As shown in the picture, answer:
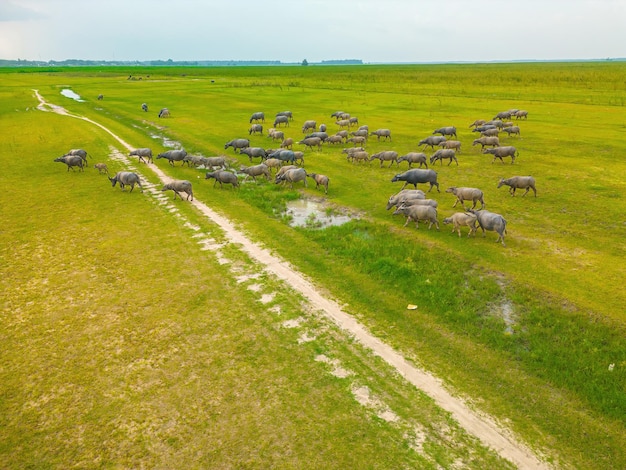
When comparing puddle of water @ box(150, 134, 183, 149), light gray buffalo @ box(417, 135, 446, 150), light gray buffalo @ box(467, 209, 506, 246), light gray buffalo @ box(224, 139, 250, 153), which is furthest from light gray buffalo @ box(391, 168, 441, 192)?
puddle of water @ box(150, 134, 183, 149)

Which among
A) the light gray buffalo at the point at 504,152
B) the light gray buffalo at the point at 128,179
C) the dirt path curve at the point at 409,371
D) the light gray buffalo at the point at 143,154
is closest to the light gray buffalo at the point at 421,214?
the dirt path curve at the point at 409,371

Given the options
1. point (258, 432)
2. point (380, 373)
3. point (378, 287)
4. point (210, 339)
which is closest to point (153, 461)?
point (258, 432)

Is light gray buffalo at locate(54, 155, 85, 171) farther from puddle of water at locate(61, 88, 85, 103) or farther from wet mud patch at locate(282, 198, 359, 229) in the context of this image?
puddle of water at locate(61, 88, 85, 103)

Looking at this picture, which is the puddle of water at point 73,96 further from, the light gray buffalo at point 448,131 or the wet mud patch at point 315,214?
the wet mud patch at point 315,214

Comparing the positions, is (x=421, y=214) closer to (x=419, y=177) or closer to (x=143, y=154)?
(x=419, y=177)

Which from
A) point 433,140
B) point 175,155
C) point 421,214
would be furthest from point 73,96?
point 421,214

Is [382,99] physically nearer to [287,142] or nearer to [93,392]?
[287,142]

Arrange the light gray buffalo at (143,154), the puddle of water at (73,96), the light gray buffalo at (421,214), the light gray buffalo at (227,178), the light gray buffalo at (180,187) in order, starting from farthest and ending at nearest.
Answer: the puddle of water at (73,96) < the light gray buffalo at (143,154) < the light gray buffalo at (227,178) < the light gray buffalo at (180,187) < the light gray buffalo at (421,214)
